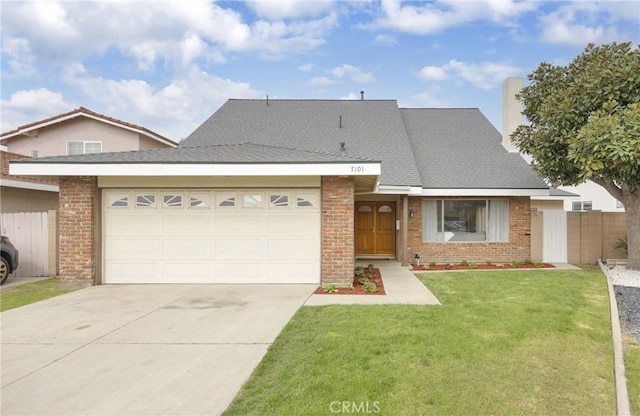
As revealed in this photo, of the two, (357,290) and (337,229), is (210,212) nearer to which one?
(337,229)

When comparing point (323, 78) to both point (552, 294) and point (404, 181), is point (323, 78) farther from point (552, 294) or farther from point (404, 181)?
point (552, 294)

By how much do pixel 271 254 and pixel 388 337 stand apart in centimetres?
462

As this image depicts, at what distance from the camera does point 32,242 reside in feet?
35.5

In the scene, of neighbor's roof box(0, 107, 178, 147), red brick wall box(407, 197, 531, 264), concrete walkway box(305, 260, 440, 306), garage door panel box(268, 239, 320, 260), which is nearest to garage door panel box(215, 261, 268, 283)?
garage door panel box(268, 239, 320, 260)

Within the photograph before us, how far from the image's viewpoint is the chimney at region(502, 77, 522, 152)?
16.2 metres

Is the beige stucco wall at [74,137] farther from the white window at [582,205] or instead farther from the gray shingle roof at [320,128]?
the white window at [582,205]

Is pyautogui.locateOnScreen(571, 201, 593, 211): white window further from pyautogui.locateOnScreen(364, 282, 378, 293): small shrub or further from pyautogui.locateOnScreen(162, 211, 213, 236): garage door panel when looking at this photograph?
pyautogui.locateOnScreen(162, 211, 213, 236): garage door panel

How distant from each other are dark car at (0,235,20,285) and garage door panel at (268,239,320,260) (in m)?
6.82

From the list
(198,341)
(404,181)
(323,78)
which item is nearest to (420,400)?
(198,341)

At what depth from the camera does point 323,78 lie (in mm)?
22062

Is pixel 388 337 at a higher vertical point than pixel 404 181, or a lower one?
Answer: lower

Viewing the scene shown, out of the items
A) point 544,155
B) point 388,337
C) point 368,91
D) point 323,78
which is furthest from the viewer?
point 323,78

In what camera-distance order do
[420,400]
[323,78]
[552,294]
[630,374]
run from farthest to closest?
[323,78] → [552,294] → [630,374] → [420,400]

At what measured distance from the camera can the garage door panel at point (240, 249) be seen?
916cm
